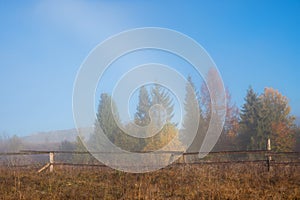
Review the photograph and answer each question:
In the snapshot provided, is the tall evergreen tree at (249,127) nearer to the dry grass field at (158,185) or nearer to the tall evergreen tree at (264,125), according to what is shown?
the tall evergreen tree at (264,125)

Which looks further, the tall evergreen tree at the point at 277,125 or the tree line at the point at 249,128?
the tall evergreen tree at the point at 277,125

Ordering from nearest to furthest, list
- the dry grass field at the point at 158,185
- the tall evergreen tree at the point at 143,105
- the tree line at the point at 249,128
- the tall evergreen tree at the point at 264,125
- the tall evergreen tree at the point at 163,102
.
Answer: the dry grass field at the point at 158,185 → the tall evergreen tree at the point at 143,105 → the tall evergreen tree at the point at 163,102 → the tree line at the point at 249,128 → the tall evergreen tree at the point at 264,125

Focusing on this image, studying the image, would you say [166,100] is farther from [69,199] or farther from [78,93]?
[69,199]

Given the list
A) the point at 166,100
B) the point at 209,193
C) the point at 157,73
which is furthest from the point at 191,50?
the point at 209,193

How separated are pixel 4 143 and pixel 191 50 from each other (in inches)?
3000

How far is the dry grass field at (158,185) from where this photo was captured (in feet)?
28.0

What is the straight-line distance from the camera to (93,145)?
29.2 meters

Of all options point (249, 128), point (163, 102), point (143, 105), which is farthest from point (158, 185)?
point (249, 128)

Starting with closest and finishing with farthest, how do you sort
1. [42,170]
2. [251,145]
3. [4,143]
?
[42,170] → [251,145] → [4,143]

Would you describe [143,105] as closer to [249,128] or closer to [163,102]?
[163,102]

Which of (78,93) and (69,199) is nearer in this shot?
(69,199)

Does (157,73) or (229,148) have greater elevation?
(157,73)

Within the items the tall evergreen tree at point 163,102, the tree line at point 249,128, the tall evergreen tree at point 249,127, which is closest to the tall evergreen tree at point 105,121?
the tree line at point 249,128

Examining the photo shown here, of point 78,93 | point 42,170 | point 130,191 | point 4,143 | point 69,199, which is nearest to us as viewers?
point 69,199
